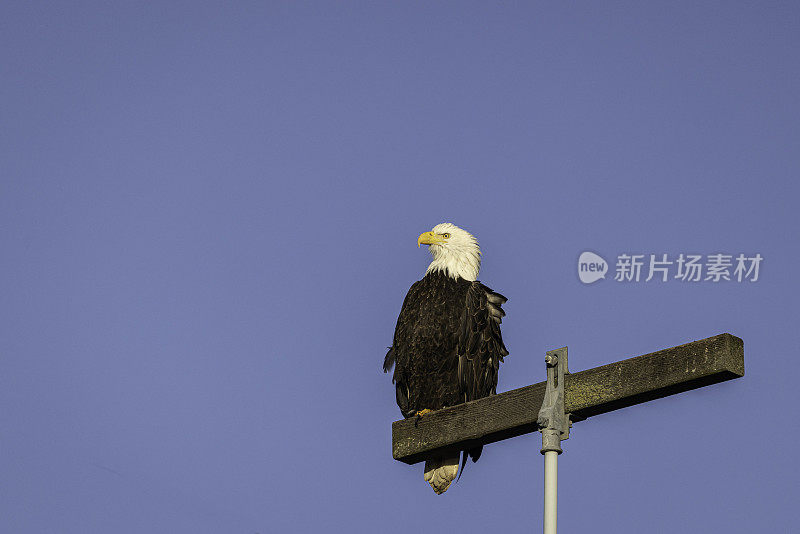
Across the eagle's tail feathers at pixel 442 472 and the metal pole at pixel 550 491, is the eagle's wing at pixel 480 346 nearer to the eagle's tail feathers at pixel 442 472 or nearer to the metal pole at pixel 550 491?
the eagle's tail feathers at pixel 442 472

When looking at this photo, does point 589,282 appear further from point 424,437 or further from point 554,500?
point 554,500

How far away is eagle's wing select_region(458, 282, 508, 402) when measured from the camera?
27.2 feet

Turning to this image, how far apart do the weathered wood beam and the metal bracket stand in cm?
3

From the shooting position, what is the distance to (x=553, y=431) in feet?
16.4

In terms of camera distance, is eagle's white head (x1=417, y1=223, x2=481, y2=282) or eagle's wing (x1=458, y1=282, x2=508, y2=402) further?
eagle's white head (x1=417, y1=223, x2=481, y2=282)

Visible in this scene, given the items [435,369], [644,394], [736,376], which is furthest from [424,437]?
[435,369]

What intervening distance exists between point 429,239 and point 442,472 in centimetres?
299

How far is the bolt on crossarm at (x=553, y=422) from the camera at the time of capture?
187 inches

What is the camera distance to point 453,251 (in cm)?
914

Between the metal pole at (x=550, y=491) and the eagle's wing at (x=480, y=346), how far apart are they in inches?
132

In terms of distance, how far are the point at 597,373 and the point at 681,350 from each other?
0.39 metres

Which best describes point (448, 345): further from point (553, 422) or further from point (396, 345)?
point (553, 422)

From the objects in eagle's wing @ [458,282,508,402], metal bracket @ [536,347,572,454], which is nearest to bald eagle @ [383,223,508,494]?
eagle's wing @ [458,282,508,402]

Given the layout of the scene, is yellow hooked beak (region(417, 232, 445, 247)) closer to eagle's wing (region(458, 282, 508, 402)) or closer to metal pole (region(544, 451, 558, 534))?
eagle's wing (region(458, 282, 508, 402))
